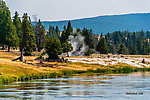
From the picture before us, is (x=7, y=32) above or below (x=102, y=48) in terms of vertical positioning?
above

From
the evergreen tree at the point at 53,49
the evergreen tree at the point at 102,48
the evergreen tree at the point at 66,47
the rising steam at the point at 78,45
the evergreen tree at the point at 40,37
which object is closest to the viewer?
the evergreen tree at the point at 53,49

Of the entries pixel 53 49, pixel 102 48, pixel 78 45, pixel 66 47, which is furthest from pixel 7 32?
pixel 102 48

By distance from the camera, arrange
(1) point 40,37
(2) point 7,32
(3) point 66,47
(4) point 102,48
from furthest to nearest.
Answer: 1. (4) point 102,48
2. (1) point 40,37
3. (3) point 66,47
4. (2) point 7,32

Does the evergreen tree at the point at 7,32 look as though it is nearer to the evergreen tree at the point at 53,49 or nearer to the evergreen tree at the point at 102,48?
the evergreen tree at the point at 53,49

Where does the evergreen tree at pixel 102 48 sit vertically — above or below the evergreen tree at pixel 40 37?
below

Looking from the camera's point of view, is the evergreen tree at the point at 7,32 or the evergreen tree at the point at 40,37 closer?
the evergreen tree at the point at 7,32

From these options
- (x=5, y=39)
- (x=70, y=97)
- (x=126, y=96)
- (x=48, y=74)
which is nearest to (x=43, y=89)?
(x=70, y=97)

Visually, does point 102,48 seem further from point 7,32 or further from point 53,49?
point 53,49

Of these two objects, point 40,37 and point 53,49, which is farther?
point 40,37

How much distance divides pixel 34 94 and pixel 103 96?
8.59 metres

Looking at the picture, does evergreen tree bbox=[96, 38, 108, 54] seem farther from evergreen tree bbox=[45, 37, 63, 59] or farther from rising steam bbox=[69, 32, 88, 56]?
evergreen tree bbox=[45, 37, 63, 59]

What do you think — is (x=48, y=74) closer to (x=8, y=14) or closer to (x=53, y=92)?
(x=53, y=92)

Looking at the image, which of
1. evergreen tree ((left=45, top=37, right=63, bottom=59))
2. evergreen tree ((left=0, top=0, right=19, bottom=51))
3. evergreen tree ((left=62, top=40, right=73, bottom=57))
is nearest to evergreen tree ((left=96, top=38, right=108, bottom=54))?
evergreen tree ((left=62, top=40, right=73, bottom=57))

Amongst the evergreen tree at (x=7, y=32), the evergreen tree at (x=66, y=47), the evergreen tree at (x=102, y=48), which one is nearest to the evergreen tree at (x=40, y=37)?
the evergreen tree at (x=7, y=32)
